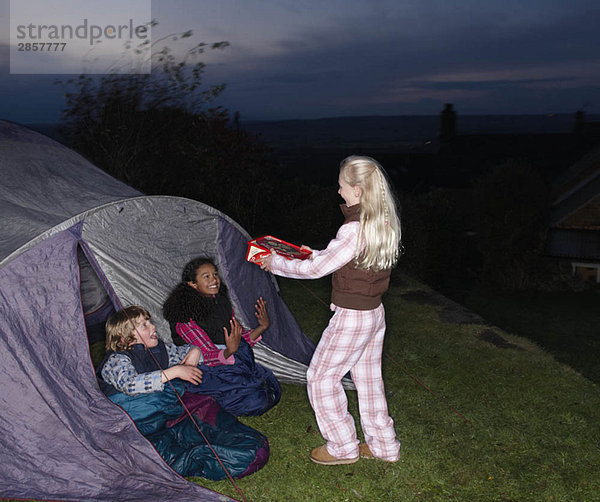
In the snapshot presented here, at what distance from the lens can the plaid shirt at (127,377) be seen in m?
4.27

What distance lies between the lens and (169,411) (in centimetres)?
443

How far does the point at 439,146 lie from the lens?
26.3 m

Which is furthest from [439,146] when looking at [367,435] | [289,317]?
[367,435]

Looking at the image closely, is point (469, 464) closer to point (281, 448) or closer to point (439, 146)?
point (281, 448)

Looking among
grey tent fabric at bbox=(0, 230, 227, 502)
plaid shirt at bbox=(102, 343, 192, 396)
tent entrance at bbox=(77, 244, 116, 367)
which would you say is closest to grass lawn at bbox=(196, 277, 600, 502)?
grey tent fabric at bbox=(0, 230, 227, 502)

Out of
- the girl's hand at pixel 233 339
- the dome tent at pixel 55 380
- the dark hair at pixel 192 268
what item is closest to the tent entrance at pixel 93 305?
the dark hair at pixel 192 268

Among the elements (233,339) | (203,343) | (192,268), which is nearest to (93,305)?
(192,268)

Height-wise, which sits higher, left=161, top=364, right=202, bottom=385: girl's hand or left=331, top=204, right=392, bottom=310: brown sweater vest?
left=331, top=204, right=392, bottom=310: brown sweater vest

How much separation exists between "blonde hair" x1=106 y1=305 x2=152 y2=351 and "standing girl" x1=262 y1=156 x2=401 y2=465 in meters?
1.18

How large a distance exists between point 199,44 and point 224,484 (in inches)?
406

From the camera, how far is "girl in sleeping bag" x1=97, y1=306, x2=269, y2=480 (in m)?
4.21

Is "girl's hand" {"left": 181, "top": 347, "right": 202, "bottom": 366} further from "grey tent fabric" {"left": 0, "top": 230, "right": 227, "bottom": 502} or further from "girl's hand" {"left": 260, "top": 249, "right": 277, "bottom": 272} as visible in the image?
"girl's hand" {"left": 260, "top": 249, "right": 277, "bottom": 272}

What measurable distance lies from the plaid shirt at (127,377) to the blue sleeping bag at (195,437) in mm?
90

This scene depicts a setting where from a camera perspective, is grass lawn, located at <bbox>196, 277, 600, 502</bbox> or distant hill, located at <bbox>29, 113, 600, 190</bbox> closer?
grass lawn, located at <bbox>196, 277, 600, 502</bbox>
